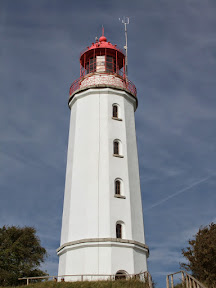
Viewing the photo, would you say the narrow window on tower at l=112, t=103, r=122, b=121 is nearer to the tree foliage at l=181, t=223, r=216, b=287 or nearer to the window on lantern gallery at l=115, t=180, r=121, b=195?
the window on lantern gallery at l=115, t=180, r=121, b=195

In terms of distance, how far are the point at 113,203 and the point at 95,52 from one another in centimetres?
1415

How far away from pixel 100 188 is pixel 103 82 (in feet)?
30.6

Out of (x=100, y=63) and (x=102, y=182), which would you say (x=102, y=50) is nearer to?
(x=100, y=63)

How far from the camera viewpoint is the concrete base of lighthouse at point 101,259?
23859 millimetres

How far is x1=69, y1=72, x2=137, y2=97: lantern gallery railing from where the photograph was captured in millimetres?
31062

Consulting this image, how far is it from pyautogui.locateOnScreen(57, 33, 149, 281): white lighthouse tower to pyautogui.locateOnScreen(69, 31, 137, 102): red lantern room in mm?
83

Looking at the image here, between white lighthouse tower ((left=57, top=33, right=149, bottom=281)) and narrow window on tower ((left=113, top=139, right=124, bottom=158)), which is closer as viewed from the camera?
white lighthouse tower ((left=57, top=33, right=149, bottom=281))

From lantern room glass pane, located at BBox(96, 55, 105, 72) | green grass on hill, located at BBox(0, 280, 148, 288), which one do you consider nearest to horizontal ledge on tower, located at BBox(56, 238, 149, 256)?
green grass on hill, located at BBox(0, 280, 148, 288)

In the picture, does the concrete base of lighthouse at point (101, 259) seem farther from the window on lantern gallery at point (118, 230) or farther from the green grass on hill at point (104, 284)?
the green grass on hill at point (104, 284)

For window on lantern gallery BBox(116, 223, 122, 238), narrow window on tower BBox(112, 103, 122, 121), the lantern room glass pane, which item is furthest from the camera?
the lantern room glass pane

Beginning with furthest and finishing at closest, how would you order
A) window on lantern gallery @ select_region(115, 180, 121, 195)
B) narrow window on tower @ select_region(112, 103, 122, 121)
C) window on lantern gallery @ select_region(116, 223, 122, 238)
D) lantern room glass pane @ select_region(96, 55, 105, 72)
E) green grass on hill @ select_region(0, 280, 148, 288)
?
lantern room glass pane @ select_region(96, 55, 105, 72) → narrow window on tower @ select_region(112, 103, 122, 121) → window on lantern gallery @ select_region(115, 180, 121, 195) → window on lantern gallery @ select_region(116, 223, 122, 238) → green grass on hill @ select_region(0, 280, 148, 288)

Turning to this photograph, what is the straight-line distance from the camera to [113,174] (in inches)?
1069

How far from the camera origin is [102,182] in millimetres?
26688

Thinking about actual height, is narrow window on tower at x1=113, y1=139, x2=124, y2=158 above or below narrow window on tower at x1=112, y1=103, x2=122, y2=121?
below
